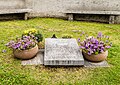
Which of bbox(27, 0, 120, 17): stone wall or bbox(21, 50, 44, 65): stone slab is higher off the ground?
bbox(27, 0, 120, 17): stone wall

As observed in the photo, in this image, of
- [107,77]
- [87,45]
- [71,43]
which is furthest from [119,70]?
[71,43]

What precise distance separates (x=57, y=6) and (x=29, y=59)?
14.8ft

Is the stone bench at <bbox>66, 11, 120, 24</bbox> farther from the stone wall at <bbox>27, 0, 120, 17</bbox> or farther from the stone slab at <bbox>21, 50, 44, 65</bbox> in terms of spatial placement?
the stone slab at <bbox>21, 50, 44, 65</bbox>

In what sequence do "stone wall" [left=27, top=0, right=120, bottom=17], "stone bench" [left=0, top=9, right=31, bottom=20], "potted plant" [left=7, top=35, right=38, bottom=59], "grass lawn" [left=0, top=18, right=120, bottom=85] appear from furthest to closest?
"stone wall" [left=27, top=0, right=120, bottom=17] < "stone bench" [left=0, top=9, right=31, bottom=20] < "potted plant" [left=7, top=35, right=38, bottom=59] < "grass lawn" [left=0, top=18, right=120, bottom=85]

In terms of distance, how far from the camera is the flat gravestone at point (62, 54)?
16.2ft

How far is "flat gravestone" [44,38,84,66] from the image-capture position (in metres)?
4.95

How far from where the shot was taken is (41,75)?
4746 mm

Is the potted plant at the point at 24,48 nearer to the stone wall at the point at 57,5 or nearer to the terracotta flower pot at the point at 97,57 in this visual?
the terracotta flower pot at the point at 97,57

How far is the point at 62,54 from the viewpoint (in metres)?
5.13

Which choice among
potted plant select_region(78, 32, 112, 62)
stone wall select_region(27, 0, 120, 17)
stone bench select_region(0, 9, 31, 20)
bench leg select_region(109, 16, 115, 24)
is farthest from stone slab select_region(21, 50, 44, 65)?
bench leg select_region(109, 16, 115, 24)

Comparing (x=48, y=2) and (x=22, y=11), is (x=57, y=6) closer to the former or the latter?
(x=48, y=2)

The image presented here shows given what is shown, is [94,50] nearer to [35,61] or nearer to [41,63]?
[41,63]

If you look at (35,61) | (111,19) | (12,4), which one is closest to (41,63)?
(35,61)

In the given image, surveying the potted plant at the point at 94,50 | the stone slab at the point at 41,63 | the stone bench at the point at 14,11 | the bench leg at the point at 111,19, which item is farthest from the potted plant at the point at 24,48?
the bench leg at the point at 111,19
